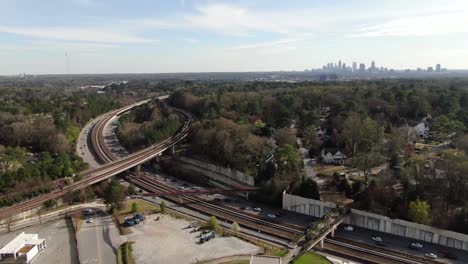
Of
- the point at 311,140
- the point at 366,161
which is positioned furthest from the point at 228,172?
the point at 366,161

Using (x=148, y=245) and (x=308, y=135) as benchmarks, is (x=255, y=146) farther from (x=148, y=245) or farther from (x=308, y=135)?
(x=148, y=245)

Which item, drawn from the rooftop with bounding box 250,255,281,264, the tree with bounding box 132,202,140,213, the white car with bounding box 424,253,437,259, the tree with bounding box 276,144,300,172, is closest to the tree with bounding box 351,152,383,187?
the tree with bounding box 276,144,300,172

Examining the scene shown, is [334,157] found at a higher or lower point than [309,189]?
higher

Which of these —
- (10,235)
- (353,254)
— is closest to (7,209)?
(10,235)

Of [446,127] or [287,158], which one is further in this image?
[446,127]

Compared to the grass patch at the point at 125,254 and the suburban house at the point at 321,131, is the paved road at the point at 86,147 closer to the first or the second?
the grass patch at the point at 125,254

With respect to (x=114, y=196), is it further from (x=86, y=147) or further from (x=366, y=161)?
(x=86, y=147)
